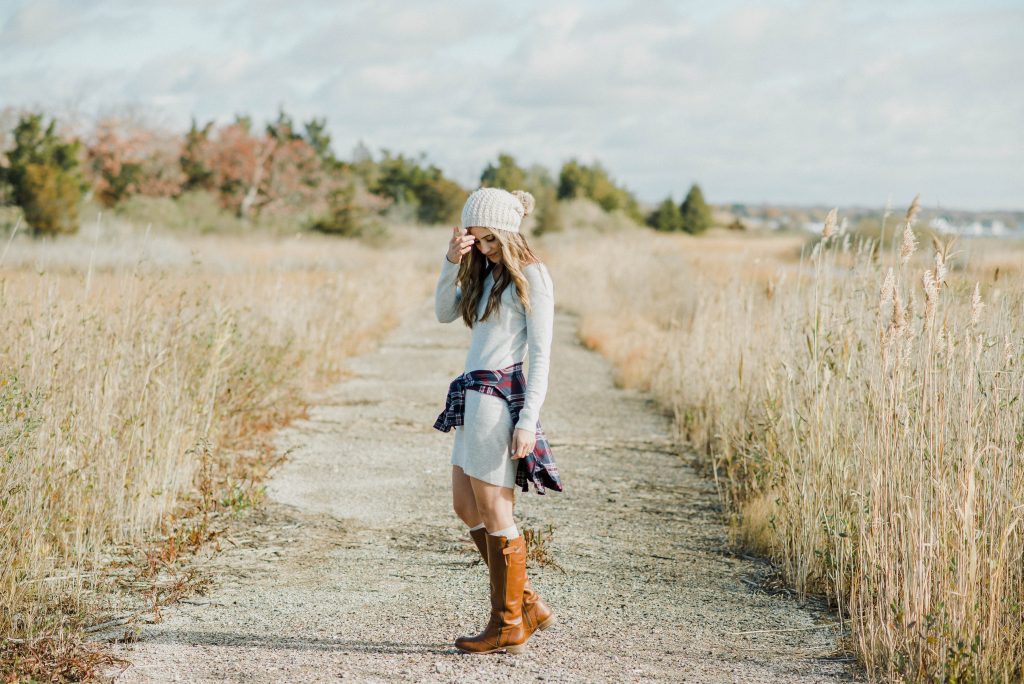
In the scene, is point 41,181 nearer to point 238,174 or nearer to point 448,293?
point 238,174

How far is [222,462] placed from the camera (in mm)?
6344

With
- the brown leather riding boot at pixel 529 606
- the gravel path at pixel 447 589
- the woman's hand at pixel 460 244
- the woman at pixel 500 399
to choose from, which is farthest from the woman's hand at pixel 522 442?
the gravel path at pixel 447 589

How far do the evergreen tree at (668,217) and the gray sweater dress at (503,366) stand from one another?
166ft

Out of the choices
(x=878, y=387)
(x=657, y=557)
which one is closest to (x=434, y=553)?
(x=657, y=557)

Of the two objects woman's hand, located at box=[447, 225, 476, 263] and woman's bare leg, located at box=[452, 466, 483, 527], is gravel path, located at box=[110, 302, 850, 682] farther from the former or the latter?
woman's hand, located at box=[447, 225, 476, 263]

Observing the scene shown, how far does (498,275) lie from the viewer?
12.0 ft

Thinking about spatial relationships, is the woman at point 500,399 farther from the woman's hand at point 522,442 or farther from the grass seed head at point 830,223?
the grass seed head at point 830,223

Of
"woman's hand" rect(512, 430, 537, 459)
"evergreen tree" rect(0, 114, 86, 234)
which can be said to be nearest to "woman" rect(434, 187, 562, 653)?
"woman's hand" rect(512, 430, 537, 459)

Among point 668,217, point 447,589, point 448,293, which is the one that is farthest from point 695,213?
point 448,293

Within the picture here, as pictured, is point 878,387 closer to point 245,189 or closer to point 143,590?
point 143,590

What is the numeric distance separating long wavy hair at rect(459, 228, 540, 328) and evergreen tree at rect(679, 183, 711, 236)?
5096 cm

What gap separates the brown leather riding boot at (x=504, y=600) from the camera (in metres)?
3.57

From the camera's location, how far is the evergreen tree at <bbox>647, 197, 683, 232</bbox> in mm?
53344

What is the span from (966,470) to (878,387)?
77 cm
